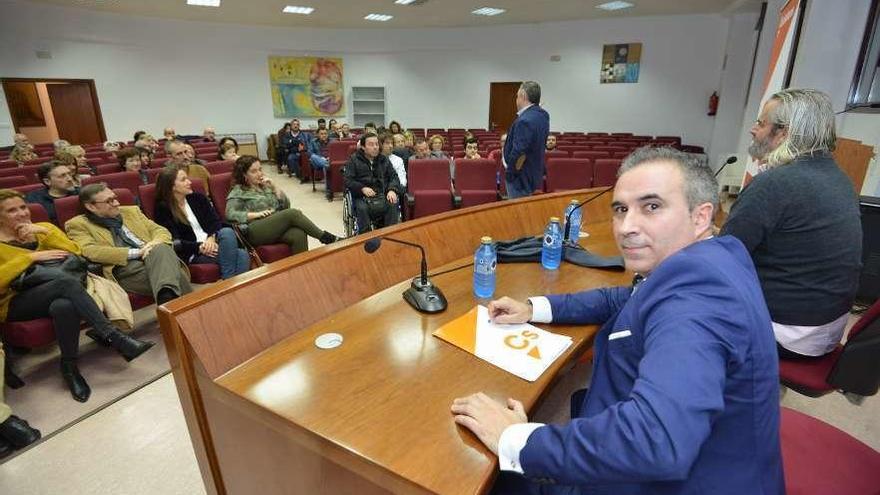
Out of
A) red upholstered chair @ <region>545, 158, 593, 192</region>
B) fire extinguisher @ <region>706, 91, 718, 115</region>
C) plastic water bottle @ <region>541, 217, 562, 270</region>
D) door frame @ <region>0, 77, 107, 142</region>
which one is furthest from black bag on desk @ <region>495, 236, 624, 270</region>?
door frame @ <region>0, 77, 107, 142</region>

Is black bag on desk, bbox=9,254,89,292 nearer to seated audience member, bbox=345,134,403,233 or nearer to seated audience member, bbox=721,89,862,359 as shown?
seated audience member, bbox=345,134,403,233

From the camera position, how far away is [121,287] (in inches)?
97.1

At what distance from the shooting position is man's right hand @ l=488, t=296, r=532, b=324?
1.28 m

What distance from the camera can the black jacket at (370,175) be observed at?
13.7 ft

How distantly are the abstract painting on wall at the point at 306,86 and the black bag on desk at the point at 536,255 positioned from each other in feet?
39.2

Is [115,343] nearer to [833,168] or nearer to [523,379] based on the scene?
[523,379]

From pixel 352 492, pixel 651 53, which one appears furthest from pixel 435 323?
pixel 651 53

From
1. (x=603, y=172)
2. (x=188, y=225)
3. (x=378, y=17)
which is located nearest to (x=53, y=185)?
(x=188, y=225)

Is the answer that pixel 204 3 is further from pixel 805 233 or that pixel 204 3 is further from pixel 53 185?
pixel 805 233

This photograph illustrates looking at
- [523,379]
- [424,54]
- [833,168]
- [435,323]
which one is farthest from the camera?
[424,54]

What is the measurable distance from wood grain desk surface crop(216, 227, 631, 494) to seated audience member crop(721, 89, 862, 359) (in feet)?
2.72

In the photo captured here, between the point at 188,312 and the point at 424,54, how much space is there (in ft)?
41.8

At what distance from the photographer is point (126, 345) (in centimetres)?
227

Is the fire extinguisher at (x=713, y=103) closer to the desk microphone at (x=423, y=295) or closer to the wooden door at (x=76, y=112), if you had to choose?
the desk microphone at (x=423, y=295)
